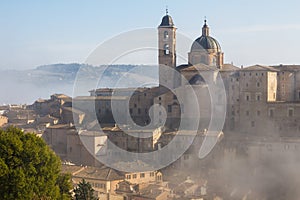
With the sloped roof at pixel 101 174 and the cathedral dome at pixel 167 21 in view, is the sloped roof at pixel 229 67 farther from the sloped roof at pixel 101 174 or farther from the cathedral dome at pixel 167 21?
the sloped roof at pixel 101 174

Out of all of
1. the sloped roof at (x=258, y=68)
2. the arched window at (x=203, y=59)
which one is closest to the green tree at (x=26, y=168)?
the sloped roof at (x=258, y=68)

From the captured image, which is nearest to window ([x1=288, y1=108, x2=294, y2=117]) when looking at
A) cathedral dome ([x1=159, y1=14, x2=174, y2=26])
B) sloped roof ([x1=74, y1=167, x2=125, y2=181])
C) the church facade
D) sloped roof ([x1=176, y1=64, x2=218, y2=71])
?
the church facade

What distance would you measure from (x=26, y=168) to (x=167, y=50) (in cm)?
2185

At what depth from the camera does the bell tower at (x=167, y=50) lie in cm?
3641

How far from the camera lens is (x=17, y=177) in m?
15.7

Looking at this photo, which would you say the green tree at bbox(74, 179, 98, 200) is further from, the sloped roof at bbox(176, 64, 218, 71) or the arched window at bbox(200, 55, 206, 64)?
the arched window at bbox(200, 55, 206, 64)

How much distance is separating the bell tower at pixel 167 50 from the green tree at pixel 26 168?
1984 centimetres

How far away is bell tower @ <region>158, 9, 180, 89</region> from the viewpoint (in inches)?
1433

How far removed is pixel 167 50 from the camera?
36719mm

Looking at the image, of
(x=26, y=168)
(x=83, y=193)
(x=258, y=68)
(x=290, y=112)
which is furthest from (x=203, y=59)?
(x=26, y=168)

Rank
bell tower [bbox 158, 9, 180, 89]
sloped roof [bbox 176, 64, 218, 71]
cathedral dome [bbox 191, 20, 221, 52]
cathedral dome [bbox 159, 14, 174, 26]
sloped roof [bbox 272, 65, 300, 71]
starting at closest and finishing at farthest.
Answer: sloped roof [bbox 176, 64, 218, 71], sloped roof [bbox 272, 65, 300, 71], bell tower [bbox 158, 9, 180, 89], cathedral dome [bbox 159, 14, 174, 26], cathedral dome [bbox 191, 20, 221, 52]

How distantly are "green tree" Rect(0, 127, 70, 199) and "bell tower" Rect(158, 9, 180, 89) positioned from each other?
19.8m

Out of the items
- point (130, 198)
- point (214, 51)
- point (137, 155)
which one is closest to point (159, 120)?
point (137, 155)

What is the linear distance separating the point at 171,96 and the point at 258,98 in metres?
5.79
